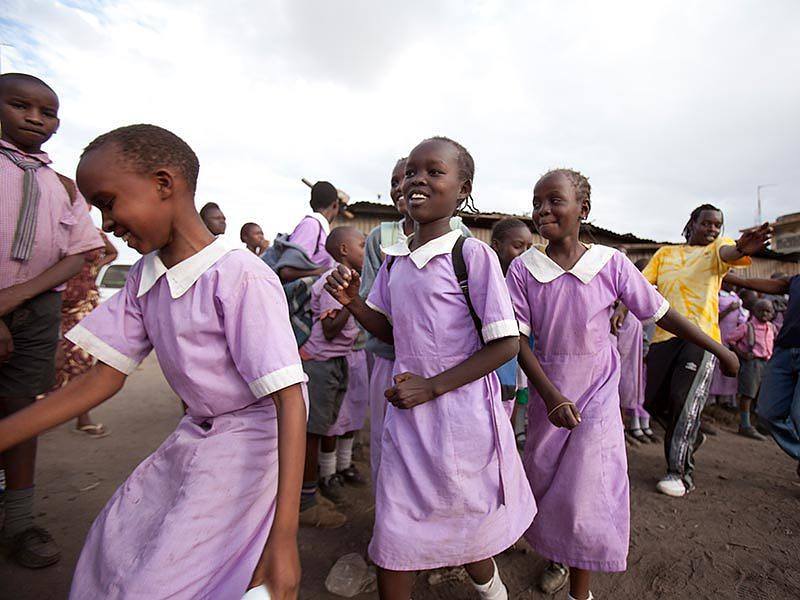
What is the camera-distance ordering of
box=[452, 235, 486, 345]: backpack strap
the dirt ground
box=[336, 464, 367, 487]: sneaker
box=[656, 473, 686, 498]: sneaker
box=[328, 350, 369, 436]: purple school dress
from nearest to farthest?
1. box=[452, 235, 486, 345]: backpack strap
2. the dirt ground
3. box=[328, 350, 369, 436]: purple school dress
4. box=[656, 473, 686, 498]: sneaker
5. box=[336, 464, 367, 487]: sneaker

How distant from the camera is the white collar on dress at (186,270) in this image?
1.34 m

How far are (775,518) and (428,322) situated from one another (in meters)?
3.08

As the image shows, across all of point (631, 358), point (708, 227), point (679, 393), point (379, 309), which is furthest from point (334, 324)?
point (631, 358)

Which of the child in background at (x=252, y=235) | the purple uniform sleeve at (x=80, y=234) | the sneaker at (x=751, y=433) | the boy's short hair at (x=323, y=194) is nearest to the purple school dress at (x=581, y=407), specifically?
the boy's short hair at (x=323, y=194)

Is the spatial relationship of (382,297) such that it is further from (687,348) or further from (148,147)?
(687,348)

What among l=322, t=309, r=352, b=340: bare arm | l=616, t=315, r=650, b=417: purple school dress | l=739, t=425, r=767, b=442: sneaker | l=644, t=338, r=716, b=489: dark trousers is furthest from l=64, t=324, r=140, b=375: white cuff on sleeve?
l=739, t=425, r=767, b=442: sneaker

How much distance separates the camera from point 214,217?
17.0ft

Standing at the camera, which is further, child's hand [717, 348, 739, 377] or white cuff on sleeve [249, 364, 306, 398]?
child's hand [717, 348, 739, 377]

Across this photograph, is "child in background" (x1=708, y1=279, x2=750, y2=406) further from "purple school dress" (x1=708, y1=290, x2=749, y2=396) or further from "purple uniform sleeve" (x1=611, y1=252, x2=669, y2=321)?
"purple uniform sleeve" (x1=611, y1=252, x2=669, y2=321)

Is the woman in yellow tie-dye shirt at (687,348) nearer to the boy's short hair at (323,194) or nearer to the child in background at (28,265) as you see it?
the boy's short hair at (323,194)

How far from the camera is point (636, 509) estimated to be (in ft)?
10.6

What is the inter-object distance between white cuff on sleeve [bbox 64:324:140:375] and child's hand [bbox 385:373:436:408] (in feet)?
2.68

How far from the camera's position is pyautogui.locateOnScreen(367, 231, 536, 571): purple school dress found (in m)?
1.68

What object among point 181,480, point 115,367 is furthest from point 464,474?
point 115,367
